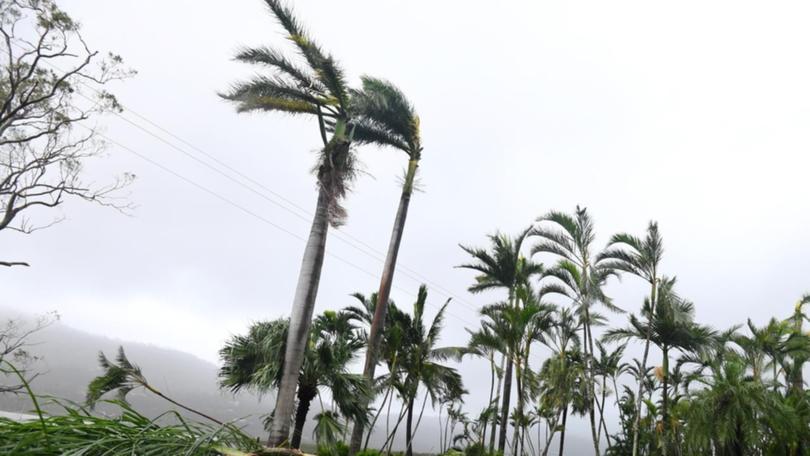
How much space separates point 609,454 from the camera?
1088 inches

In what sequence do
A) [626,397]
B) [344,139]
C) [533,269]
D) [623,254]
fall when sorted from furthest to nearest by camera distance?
[626,397], [533,269], [623,254], [344,139]

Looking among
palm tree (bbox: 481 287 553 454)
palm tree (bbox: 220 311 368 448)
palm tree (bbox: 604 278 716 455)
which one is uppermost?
palm tree (bbox: 604 278 716 455)

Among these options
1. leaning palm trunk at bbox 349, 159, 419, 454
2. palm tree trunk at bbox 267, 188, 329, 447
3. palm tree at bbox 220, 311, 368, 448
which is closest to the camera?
palm tree trunk at bbox 267, 188, 329, 447

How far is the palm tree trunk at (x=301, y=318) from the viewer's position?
1027 cm

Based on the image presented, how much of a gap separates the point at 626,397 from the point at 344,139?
2777 centimetres

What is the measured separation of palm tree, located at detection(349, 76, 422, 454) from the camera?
525 inches

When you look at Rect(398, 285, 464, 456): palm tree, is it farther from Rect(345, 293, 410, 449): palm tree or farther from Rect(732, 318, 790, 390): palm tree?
Rect(732, 318, 790, 390): palm tree

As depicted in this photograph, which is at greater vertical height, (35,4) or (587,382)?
(35,4)

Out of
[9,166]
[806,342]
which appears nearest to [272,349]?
[9,166]

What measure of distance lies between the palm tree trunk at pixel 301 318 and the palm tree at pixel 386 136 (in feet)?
8.32

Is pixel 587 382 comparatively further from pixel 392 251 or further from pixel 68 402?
pixel 68 402

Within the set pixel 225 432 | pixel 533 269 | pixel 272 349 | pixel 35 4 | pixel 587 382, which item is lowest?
pixel 225 432

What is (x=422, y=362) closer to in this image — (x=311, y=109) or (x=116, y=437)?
(x=311, y=109)

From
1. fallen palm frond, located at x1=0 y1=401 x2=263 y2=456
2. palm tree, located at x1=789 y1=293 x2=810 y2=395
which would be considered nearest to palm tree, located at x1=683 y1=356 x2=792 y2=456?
palm tree, located at x1=789 y1=293 x2=810 y2=395
